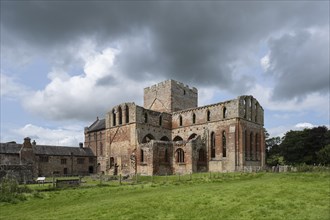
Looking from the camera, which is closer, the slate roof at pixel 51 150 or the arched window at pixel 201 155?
the arched window at pixel 201 155

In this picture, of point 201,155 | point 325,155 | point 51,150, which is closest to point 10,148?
point 51,150

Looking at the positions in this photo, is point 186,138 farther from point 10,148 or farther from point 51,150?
point 10,148

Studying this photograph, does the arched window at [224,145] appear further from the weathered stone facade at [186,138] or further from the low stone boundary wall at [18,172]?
the low stone boundary wall at [18,172]

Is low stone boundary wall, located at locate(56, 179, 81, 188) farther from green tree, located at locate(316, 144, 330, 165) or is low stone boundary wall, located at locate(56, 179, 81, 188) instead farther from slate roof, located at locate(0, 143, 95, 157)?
green tree, located at locate(316, 144, 330, 165)

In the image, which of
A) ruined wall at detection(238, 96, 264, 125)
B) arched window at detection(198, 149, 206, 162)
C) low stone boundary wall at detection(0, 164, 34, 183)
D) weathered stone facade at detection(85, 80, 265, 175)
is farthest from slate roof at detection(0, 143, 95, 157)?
ruined wall at detection(238, 96, 264, 125)

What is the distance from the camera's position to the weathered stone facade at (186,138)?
4703 centimetres

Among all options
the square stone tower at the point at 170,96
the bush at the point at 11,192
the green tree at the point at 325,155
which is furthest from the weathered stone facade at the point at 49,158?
the green tree at the point at 325,155

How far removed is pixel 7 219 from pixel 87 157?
158ft

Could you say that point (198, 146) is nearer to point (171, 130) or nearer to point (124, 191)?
point (171, 130)

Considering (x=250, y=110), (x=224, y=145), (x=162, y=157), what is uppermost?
(x=250, y=110)

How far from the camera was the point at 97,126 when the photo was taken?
228 feet

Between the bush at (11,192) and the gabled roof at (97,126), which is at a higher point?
the gabled roof at (97,126)

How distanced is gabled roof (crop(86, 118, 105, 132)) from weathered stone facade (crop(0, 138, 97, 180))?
460cm

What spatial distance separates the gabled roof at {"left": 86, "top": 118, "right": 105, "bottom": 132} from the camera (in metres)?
67.5
